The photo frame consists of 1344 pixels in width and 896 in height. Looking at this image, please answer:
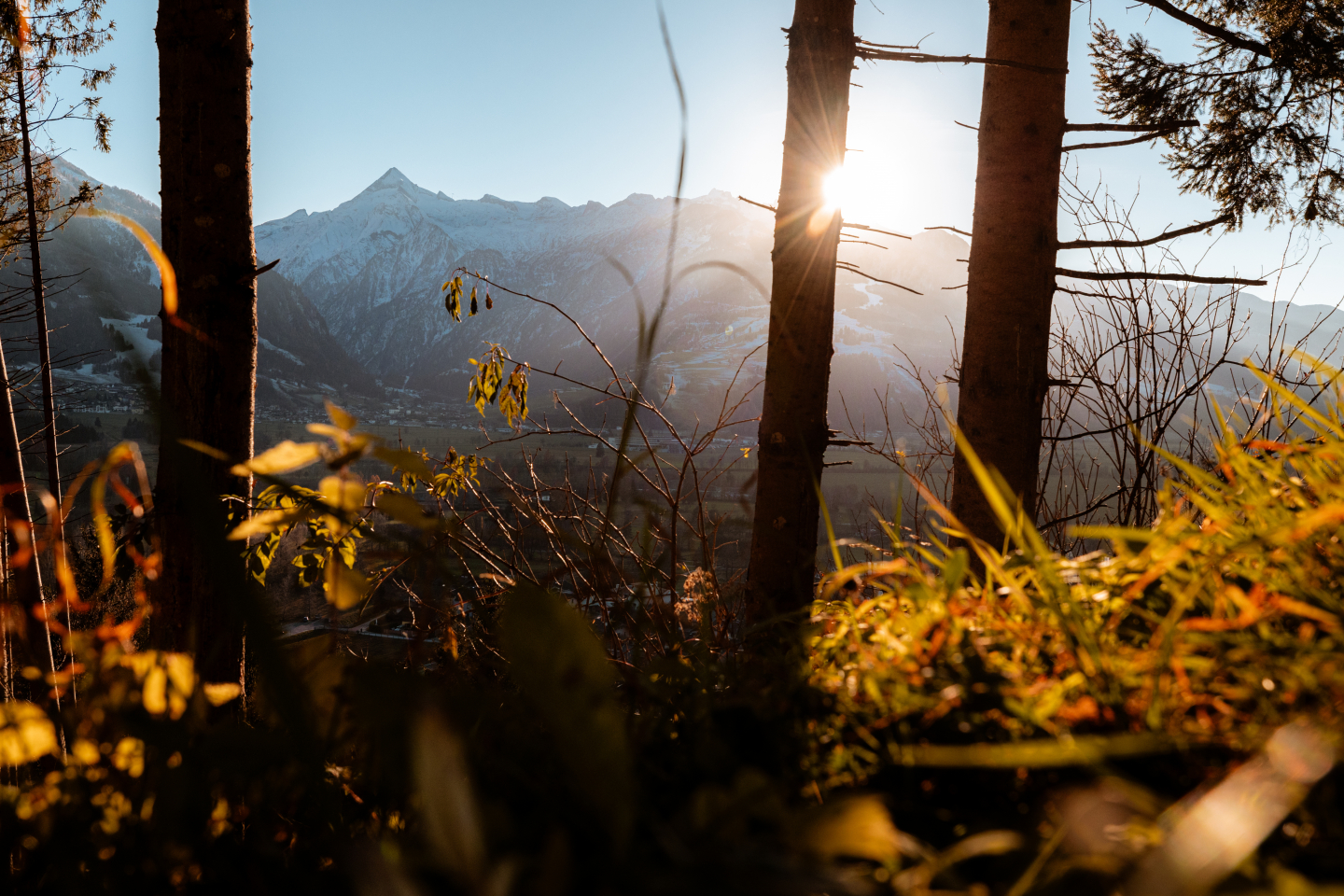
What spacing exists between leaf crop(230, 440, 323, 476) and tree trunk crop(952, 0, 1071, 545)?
3.01m

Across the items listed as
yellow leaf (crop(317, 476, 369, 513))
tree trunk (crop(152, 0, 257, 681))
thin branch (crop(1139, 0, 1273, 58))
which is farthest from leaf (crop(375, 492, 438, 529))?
thin branch (crop(1139, 0, 1273, 58))

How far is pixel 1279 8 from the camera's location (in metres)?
4.70

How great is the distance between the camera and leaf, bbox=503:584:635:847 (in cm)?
44

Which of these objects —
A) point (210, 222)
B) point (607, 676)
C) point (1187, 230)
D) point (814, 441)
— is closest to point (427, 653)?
point (607, 676)

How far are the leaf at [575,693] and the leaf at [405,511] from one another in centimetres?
16

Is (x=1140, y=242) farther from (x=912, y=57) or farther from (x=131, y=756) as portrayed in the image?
(x=131, y=756)

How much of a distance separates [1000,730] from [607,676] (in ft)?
1.02

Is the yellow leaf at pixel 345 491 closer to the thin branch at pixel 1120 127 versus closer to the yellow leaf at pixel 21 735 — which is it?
the yellow leaf at pixel 21 735

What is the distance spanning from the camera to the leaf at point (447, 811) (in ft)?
1.19

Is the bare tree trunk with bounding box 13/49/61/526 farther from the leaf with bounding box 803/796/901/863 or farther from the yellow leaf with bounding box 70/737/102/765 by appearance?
the leaf with bounding box 803/796/901/863

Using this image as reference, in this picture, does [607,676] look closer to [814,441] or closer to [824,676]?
[824,676]

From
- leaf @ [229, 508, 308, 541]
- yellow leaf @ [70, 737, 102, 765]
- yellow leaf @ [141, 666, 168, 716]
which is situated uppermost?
leaf @ [229, 508, 308, 541]

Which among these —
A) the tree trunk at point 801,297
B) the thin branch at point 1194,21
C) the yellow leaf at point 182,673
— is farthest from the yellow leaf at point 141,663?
the thin branch at point 1194,21

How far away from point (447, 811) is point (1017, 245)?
3.53 metres
